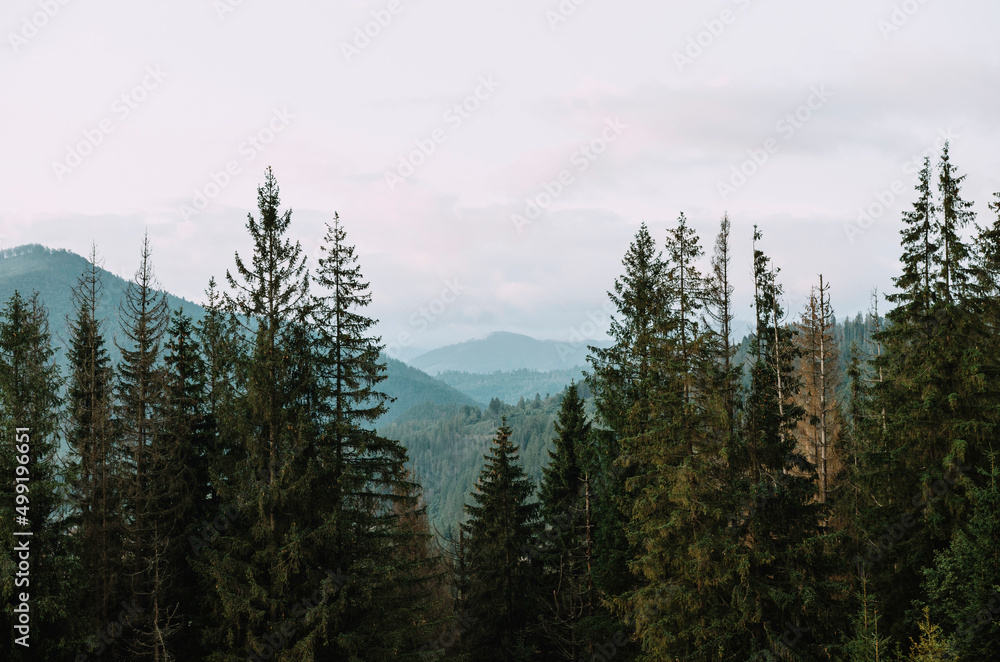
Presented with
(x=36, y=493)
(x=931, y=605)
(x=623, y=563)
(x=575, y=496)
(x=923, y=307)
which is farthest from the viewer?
(x=575, y=496)

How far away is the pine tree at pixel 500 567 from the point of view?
2991 centimetres

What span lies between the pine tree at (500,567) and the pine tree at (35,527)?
15320 mm

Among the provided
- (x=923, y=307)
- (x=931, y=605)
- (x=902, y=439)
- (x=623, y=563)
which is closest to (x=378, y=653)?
(x=623, y=563)

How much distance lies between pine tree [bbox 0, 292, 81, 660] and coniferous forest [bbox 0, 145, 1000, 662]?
0.25ft

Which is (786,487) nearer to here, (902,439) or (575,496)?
(902,439)

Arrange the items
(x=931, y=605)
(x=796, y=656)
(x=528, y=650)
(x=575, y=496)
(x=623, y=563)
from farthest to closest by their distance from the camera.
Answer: (x=575, y=496)
(x=528, y=650)
(x=623, y=563)
(x=931, y=605)
(x=796, y=656)

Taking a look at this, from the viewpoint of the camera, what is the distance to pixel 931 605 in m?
18.3

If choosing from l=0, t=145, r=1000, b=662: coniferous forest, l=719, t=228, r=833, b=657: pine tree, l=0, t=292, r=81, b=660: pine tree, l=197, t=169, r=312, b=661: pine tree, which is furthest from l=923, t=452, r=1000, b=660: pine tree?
l=0, t=292, r=81, b=660: pine tree

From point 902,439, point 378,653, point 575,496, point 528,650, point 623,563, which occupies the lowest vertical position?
point 528,650

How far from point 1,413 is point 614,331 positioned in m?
20.6

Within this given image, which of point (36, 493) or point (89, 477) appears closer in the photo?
point (36, 493)

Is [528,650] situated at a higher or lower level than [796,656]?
lower

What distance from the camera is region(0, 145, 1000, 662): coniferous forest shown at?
18.3 m
